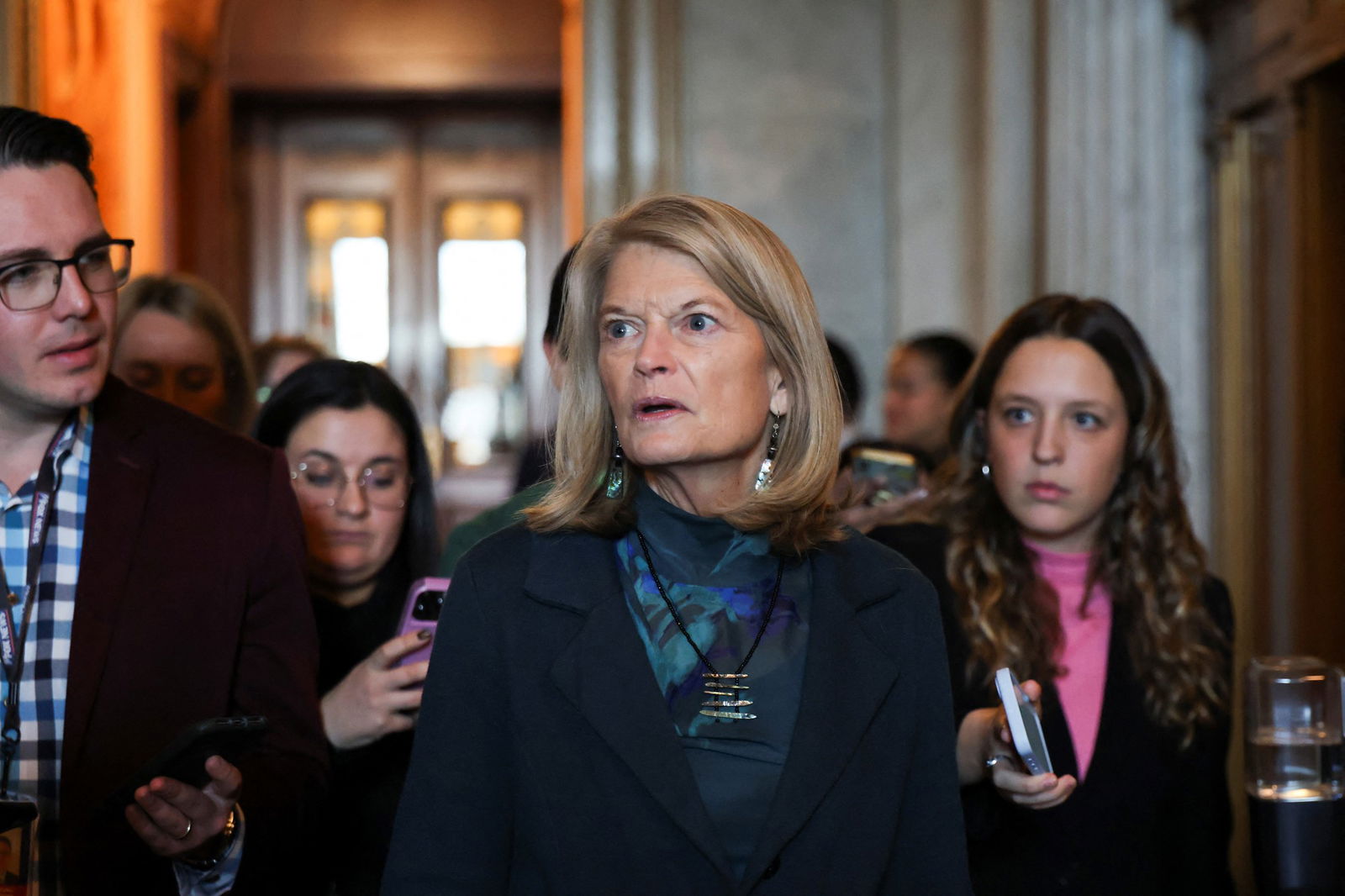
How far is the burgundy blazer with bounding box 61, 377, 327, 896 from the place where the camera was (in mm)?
2086

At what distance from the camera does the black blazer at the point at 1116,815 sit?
2580 millimetres

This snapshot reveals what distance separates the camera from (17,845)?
1.76 m

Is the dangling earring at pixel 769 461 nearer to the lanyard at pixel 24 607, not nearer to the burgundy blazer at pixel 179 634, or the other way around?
the burgundy blazer at pixel 179 634

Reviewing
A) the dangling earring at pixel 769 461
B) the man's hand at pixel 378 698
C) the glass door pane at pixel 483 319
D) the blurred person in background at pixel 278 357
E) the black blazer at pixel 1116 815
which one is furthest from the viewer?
the glass door pane at pixel 483 319

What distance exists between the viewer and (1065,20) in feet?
18.5

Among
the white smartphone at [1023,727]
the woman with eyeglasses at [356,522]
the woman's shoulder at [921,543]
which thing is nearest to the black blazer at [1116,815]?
the woman's shoulder at [921,543]

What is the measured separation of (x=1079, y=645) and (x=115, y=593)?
1781 millimetres

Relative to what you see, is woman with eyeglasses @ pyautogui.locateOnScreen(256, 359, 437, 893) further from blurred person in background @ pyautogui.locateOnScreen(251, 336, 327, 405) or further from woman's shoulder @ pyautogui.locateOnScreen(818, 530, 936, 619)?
blurred person in background @ pyautogui.locateOnScreen(251, 336, 327, 405)

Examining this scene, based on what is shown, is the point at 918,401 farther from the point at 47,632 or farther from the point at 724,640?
the point at 47,632

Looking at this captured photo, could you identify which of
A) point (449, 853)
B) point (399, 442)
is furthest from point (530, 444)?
point (449, 853)

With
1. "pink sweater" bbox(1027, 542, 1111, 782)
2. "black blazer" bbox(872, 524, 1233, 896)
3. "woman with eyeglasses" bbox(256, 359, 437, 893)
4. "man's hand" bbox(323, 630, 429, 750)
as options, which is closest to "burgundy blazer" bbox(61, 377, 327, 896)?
"man's hand" bbox(323, 630, 429, 750)

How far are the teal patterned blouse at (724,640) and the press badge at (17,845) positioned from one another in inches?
31.9

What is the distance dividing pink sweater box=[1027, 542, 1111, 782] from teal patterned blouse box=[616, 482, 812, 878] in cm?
89

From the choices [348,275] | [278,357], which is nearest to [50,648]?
[278,357]
